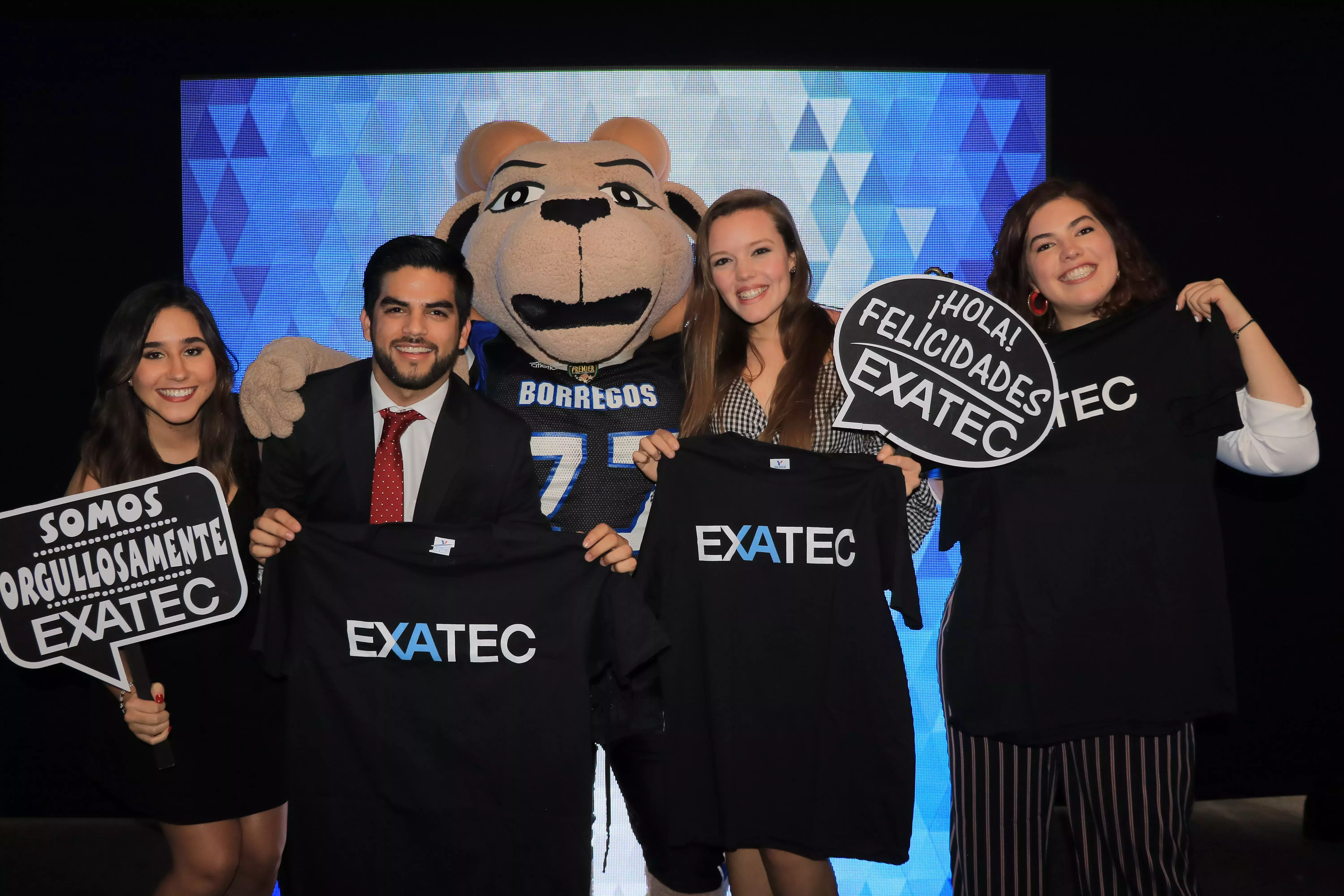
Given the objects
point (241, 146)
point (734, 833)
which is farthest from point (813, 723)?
point (241, 146)

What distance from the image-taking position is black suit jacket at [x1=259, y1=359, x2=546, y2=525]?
1.98m

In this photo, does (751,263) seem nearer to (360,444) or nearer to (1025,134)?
(360,444)

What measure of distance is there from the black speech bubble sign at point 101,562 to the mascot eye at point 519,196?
1036 mm

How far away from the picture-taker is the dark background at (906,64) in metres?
3.32

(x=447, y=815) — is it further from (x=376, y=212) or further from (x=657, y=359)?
(x=376, y=212)

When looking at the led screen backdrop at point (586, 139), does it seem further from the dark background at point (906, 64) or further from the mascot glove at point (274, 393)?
the mascot glove at point (274, 393)

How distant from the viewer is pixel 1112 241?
6.52 ft

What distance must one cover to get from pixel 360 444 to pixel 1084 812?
1735mm

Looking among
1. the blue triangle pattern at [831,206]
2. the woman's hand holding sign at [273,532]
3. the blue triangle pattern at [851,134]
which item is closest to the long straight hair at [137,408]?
the woman's hand holding sign at [273,532]

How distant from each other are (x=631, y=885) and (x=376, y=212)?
2.39m

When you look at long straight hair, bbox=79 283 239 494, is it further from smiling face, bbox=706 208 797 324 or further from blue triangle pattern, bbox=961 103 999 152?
blue triangle pattern, bbox=961 103 999 152

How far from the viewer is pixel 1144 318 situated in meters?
1.92

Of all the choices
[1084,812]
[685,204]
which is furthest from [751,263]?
[1084,812]

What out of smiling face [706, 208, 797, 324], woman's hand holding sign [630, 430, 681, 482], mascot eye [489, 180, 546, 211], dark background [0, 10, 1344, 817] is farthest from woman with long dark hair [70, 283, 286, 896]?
dark background [0, 10, 1344, 817]
